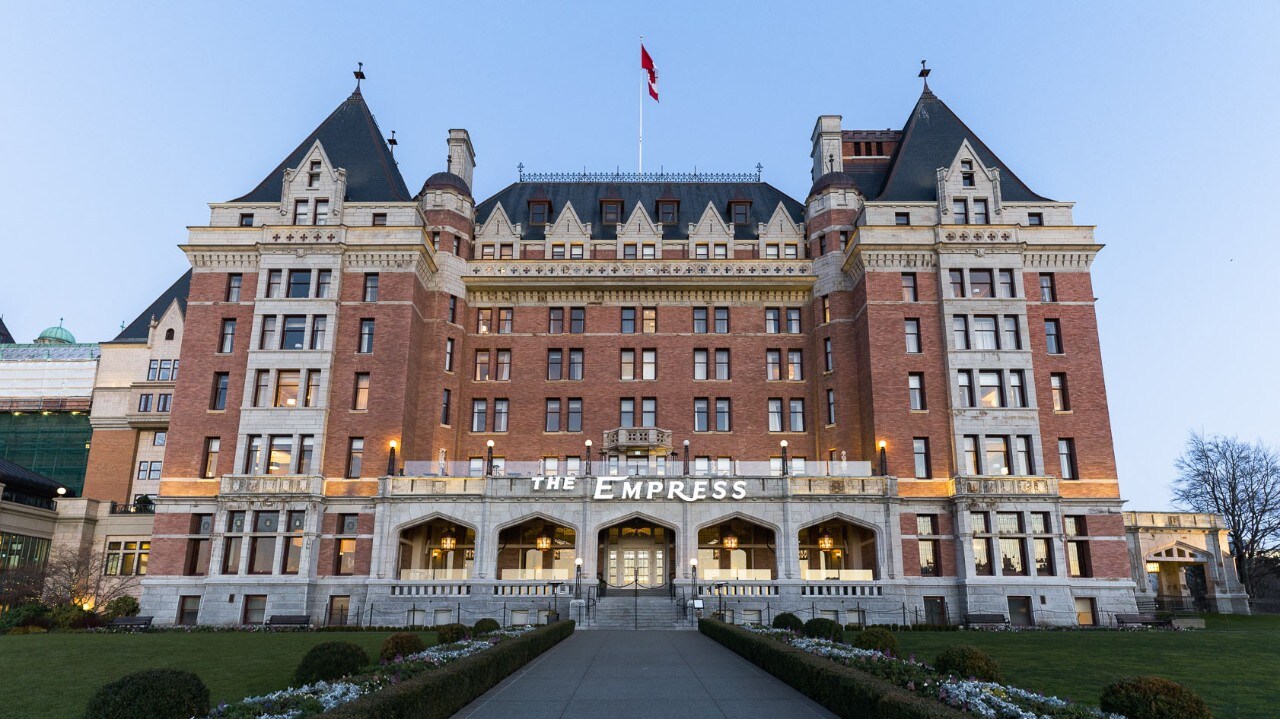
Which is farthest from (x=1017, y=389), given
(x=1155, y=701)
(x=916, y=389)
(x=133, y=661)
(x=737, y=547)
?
(x=133, y=661)

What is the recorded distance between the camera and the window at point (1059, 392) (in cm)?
4600

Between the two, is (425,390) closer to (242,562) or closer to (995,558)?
(242,562)

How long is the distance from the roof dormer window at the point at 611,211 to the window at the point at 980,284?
23633mm

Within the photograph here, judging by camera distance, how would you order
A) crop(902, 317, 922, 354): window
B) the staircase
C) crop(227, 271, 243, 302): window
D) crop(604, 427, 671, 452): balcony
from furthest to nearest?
crop(604, 427, 671, 452): balcony < crop(227, 271, 243, 302): window < crop(902, 317, 922, 354): window < the staircase

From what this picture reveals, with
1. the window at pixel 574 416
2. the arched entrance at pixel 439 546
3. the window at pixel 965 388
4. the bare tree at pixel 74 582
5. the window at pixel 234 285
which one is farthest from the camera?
the window at pixel 574 416

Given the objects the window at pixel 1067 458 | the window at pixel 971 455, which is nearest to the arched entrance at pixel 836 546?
→ the window at pixel 971 455

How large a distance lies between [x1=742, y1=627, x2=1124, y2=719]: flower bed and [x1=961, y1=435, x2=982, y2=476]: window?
100ft

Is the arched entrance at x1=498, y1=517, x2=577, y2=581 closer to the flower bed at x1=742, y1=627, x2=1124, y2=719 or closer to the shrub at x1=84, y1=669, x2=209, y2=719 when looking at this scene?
the flower bed at x1=742, y1=627, x2=1124, y2=719

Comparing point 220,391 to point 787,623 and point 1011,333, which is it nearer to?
point 787,623

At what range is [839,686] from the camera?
47.3 ft

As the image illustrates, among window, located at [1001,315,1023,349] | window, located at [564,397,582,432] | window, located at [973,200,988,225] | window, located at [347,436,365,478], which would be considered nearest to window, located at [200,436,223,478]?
window, located at [347,436,365,478]

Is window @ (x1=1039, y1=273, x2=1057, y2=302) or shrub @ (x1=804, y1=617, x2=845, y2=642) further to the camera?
window @ (x1=1039, y1=273, x2=1057, y2=302)

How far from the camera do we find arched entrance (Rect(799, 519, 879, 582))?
45.7m

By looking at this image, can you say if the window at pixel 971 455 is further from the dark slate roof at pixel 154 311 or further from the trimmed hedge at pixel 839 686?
the dark slate roof at pixel 154 311
